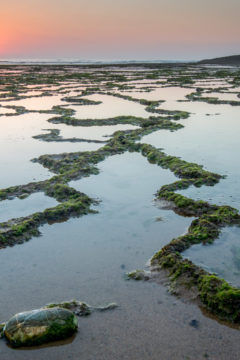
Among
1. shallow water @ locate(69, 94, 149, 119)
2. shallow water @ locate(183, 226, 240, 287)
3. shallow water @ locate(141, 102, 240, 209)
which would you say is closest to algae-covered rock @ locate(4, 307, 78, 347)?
shallow water @ locate(183, 226, 240, 287)

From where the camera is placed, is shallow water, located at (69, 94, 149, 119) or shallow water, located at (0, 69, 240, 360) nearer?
shallow water, located at (0, 69, 240, 360)

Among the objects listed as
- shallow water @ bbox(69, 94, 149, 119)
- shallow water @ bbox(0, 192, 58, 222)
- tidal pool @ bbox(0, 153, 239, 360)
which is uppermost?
shallow water @ bbox(69, 94, 149, 119)

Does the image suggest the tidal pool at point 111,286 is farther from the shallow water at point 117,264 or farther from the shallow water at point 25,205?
the shallow water at point 25,205

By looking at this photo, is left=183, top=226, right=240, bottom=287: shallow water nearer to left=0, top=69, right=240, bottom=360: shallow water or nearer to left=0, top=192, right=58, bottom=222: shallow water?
left=0, top=69, right=240, bottom=360: shallow water

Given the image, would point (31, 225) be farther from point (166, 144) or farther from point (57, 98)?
point (57, 98)

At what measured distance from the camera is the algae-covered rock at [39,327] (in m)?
3.42

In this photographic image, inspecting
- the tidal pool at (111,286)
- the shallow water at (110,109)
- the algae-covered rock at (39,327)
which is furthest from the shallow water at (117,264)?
the shallow water at (110,109)

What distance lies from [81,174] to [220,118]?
9.50 meters

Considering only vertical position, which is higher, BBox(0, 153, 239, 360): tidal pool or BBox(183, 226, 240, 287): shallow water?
BBox(183, 226, 240, 287): shallow water

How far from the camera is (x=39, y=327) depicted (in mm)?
3453

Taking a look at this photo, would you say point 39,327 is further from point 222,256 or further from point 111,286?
point 222,256

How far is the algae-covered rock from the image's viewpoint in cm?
342

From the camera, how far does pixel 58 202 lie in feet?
22.7

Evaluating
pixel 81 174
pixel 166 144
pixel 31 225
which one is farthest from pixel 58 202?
pixel 166 144
